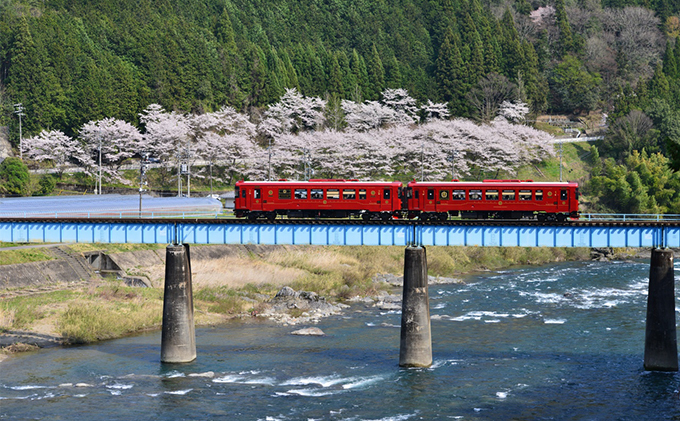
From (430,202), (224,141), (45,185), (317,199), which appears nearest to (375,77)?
(224,141)

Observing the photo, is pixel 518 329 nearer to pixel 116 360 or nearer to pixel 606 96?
pixel 116 360

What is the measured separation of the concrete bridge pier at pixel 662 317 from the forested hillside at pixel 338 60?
70867 mm

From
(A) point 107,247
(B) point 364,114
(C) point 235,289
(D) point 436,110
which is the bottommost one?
(C) point 235,289

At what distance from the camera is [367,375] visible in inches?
1688

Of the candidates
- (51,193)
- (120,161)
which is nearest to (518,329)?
(51,193)

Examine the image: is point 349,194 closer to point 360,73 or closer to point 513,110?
point 513,110

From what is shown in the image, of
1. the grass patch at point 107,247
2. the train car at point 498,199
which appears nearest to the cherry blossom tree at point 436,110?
the grass patch at point 107,247

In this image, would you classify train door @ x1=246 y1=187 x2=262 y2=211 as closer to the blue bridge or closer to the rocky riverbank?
the blue bridge

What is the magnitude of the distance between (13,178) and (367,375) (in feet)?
261

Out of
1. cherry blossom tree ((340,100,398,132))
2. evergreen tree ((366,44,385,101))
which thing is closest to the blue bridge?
cherry blossom tree ((340,100,398,132))

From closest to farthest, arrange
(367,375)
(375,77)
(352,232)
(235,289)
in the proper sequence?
1. (367,375)
2. (352,232)
3. (235,289)
4. (375,77)

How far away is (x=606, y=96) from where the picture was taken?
170m

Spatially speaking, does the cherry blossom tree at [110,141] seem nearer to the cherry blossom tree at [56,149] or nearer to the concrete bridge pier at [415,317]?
the cherry blossom tree at [56,149]

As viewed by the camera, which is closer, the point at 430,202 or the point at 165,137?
the point at 430,202
